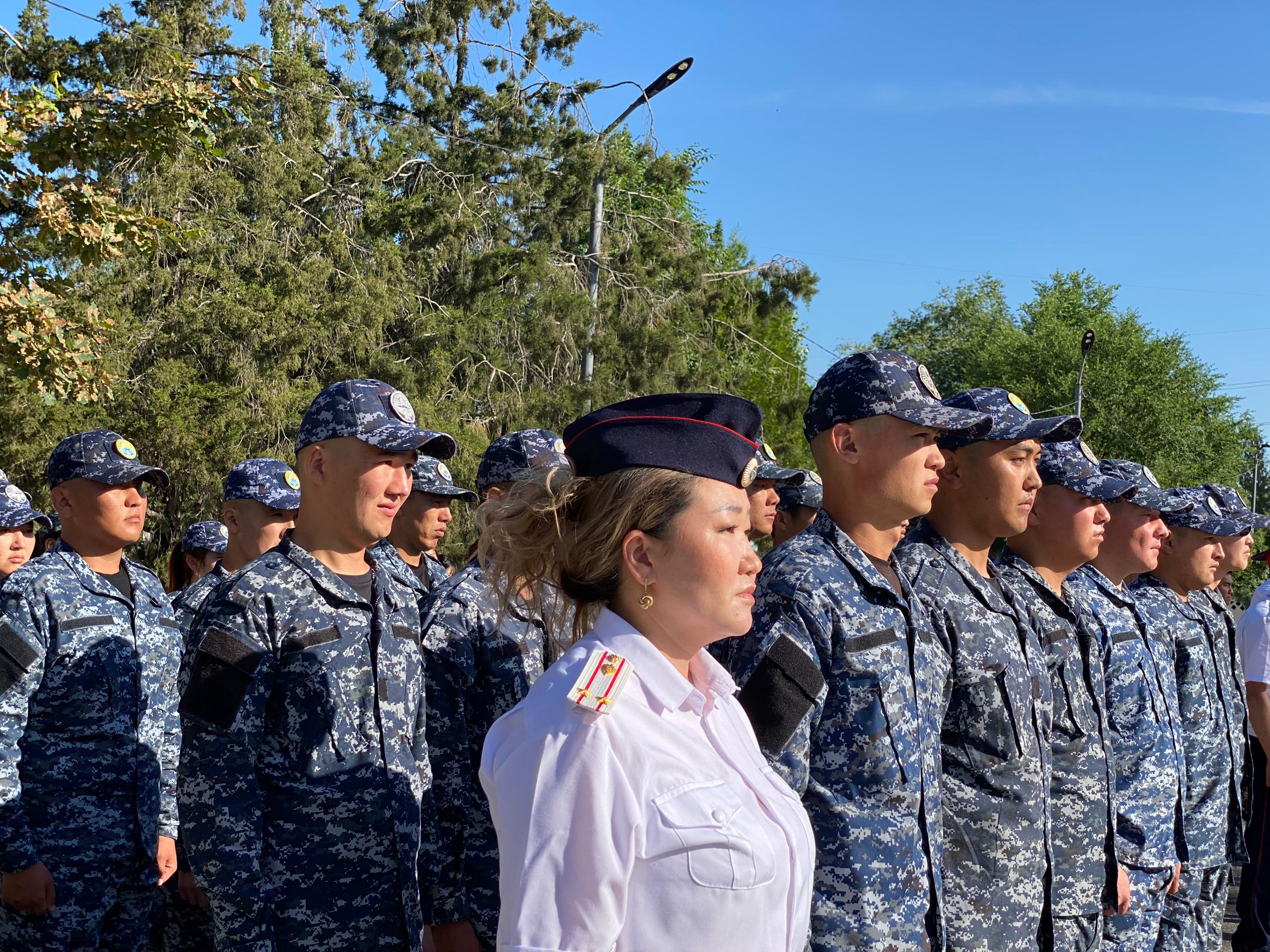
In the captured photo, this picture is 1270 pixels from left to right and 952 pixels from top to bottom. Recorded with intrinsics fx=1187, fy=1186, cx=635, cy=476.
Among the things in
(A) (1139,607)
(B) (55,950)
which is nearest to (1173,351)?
(A) (1139,607)

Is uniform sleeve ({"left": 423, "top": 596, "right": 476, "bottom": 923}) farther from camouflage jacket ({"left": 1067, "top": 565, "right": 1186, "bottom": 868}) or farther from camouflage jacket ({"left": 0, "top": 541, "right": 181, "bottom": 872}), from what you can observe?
camouflage jacket ({"left": 1067, "top": 565, "right": 1186, "bottom": 868})

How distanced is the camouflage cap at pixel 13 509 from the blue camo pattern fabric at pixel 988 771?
4337mm

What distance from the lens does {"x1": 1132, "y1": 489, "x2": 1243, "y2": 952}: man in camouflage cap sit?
5.57 metres

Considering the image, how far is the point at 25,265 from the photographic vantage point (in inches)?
344

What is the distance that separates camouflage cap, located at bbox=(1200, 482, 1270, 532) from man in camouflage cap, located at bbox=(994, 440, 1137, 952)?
1996 mm

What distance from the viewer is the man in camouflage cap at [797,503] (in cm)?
712

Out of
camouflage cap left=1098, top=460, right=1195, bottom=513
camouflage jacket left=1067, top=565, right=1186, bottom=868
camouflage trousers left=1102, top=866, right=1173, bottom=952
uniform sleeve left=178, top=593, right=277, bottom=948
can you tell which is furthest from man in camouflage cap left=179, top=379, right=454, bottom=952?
camouflage cap left=1098, top=460, right=1195, bottom=513

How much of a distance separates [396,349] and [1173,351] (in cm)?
3427

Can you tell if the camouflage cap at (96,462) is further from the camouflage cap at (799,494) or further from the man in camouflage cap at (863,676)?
the camouflage cap at (799,494)

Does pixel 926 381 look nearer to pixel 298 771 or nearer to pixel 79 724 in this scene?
pixel 298 771

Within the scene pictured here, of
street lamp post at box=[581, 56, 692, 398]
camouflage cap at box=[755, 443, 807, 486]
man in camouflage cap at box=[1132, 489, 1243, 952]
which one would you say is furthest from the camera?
street lamp post at box=[581, 56, 692, 398]

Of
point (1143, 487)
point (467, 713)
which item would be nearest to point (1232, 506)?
point (1143, 487)

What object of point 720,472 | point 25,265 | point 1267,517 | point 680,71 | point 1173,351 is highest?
point 1173,351

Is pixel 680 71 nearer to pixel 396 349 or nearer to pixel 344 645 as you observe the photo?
pixel 396 349
